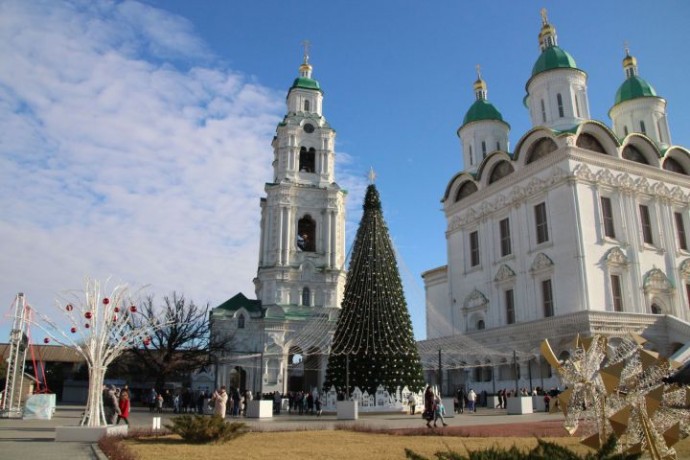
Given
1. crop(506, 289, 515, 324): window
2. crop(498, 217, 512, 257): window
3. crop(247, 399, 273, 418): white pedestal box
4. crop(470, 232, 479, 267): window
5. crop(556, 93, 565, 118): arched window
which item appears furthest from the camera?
crop(470, 232, 479, 267): window

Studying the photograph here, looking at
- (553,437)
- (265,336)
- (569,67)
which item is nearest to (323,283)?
(265,336)

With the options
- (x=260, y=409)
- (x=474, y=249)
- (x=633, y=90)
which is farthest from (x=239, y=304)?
(x=633, y=90)

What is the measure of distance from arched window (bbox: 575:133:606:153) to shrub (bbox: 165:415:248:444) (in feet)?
99.6

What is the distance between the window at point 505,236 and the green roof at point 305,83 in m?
25.0

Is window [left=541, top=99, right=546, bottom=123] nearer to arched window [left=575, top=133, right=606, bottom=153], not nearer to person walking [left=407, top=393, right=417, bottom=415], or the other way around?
Answer: arched window [left=575, top=133, right=606, bottom=153]

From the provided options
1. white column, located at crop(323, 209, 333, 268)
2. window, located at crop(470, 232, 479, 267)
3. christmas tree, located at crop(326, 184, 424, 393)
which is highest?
white column, located at crop(323, 209, 333, 268)

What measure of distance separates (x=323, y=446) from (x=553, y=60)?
1473 inches

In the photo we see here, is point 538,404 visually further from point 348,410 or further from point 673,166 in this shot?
point 673,166

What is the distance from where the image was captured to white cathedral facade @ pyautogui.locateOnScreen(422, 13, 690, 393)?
33.2 meters

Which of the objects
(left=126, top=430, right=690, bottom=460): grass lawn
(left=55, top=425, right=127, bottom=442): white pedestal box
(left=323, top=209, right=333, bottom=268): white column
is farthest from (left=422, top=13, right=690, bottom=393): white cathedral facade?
(left=55, top=425, right=127, bottom=442): white pedestal box

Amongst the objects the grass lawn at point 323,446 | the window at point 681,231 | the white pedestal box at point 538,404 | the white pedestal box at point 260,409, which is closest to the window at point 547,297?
→ the white pedestal box at point 538,404

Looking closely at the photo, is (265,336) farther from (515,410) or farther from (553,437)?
(553,437)

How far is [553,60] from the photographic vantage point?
41719 millimetres

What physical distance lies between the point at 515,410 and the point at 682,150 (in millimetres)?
25696
